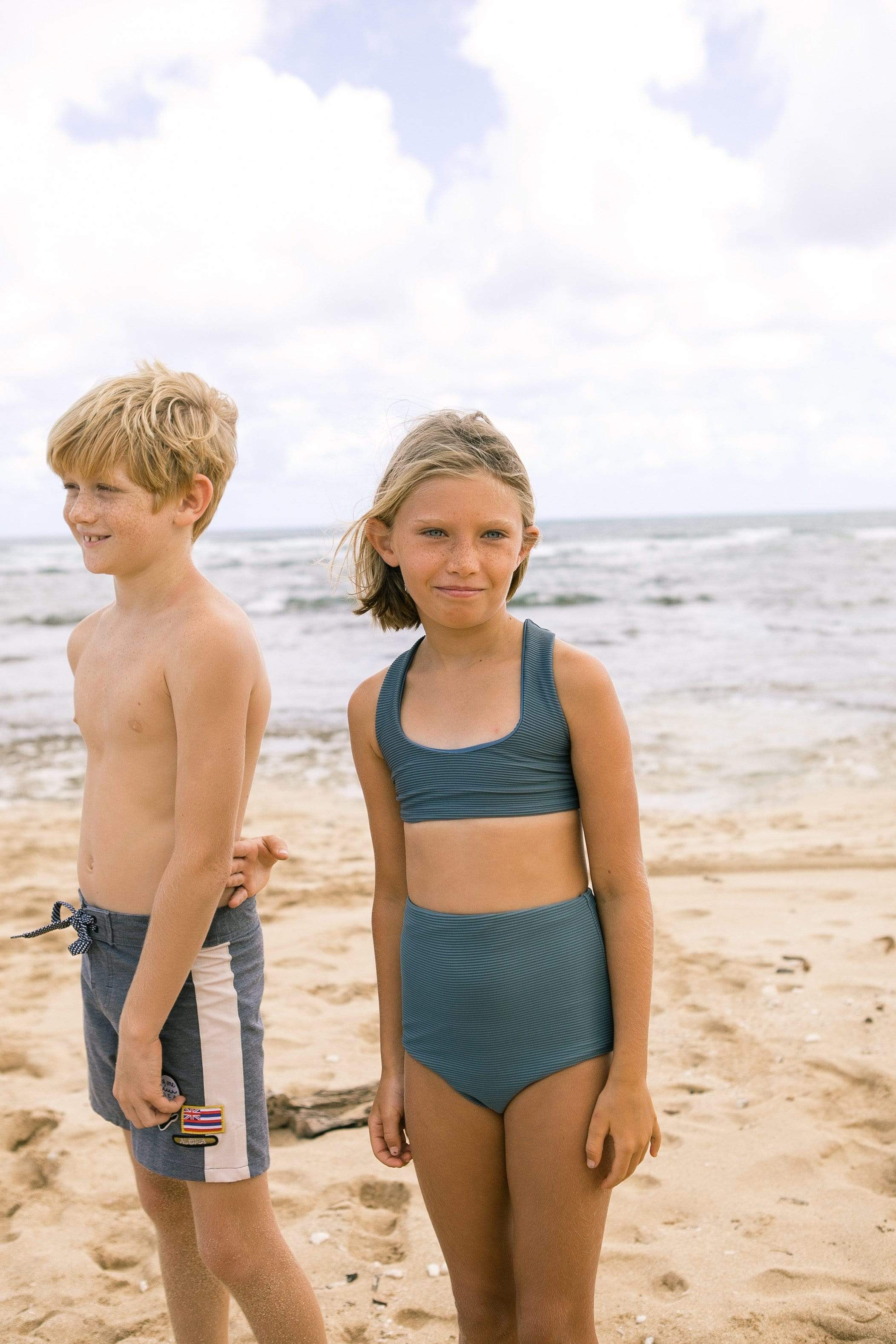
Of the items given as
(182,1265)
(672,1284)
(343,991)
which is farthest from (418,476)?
(343,991)

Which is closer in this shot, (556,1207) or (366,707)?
(556,1207)

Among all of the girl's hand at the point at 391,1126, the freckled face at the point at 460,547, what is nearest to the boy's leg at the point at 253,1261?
the girl's hand at the point at 391,1126

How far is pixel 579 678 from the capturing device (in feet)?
6.18

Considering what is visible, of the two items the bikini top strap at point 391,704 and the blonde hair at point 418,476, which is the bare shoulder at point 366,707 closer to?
the bikini top strap at point 391,704

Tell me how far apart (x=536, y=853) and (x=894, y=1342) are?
58.6 inches

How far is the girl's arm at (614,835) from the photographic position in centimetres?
184

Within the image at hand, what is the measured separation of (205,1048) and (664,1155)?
1.86m

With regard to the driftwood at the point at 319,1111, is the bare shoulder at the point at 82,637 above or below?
above

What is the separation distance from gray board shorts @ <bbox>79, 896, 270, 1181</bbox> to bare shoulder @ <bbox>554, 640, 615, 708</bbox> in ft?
2.59

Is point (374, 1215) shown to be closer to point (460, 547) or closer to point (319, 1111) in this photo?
point (319, 1111)

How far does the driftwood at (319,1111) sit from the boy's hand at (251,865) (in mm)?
1696

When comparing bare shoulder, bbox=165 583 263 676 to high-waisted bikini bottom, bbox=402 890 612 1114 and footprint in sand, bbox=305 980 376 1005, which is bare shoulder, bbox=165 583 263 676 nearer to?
high-waisted bikini bottom, bbox=402 890 612 1114

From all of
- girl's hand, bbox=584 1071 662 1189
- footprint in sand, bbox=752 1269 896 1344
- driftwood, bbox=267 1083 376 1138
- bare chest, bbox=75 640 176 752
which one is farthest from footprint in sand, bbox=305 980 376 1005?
girl's hand, bbox=584 1071 662 1189

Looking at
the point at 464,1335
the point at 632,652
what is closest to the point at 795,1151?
the point at 464,1335
